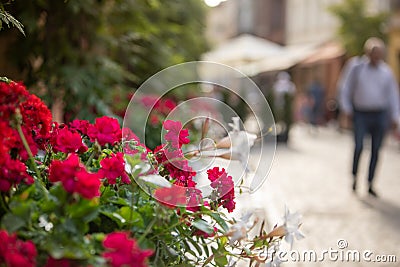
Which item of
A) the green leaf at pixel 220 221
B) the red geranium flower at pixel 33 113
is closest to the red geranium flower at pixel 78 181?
the red geranium flower at pixel 33 113

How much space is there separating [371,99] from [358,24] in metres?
16.4

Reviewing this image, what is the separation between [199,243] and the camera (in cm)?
216

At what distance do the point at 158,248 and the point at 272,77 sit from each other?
47.9 meters

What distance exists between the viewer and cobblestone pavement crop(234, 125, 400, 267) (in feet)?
18.2

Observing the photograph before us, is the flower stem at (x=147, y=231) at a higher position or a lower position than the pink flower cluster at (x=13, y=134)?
lower

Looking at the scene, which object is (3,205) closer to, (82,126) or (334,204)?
(82,126)

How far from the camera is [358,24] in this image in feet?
78.5

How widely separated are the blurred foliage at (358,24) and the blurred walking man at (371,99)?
1582 centimetres

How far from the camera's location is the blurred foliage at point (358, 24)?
23828mm

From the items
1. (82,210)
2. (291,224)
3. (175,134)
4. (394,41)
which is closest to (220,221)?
(291,224)

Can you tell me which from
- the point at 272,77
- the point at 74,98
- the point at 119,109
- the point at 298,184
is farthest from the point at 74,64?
the point at 272,77

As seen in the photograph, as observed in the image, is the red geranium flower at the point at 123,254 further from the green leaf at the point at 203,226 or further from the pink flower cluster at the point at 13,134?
the green leaf at the point at 203,226

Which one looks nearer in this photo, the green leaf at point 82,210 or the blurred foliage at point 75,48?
the green leaf at point 82,210

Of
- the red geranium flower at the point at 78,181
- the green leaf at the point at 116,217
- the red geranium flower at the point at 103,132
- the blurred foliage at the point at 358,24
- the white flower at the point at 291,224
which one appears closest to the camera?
the red geranium flower at the point at 78,181
